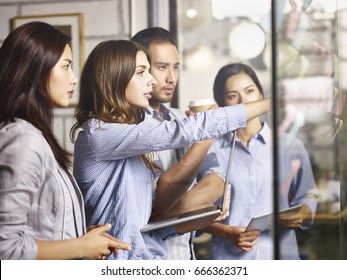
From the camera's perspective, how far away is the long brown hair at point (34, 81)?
2932mm

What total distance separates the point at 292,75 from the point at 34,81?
1.19 m

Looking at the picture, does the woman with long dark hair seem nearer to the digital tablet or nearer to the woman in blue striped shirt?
the woman in blue striped shirt

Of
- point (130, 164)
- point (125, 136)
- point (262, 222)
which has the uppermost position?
point (125, 136)

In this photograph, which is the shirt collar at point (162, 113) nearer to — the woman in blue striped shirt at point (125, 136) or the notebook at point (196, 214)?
the woman in blue striped shirt at point (125, 136)

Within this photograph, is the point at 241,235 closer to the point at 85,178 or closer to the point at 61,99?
the point at 85,178

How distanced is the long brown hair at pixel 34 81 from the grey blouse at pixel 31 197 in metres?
0.05

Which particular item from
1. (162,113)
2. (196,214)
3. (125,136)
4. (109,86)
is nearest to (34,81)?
(109,86)

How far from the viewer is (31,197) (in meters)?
2.86

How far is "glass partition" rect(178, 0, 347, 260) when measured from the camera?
9.41 feet

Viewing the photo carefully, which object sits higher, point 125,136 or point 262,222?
point 125,136

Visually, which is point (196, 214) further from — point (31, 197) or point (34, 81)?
point (34, 81)

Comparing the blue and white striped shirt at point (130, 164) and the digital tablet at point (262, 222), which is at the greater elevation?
the blue and white striped shirt at point (130, 164)

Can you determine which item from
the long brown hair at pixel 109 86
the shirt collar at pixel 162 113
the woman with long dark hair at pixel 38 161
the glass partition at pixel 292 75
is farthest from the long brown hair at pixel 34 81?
the glass partition at pixel 292 75

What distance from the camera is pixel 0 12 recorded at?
3004 millimetres
